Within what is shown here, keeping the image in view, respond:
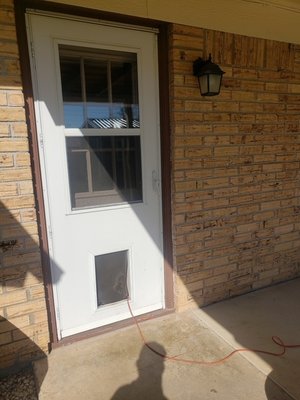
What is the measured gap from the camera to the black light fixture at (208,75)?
7.26ft

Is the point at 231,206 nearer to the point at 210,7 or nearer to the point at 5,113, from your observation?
the point at 210,7

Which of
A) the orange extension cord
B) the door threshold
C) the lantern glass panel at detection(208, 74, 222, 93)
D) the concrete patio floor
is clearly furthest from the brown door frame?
the orange extension cord

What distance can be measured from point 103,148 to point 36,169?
1.66 ft

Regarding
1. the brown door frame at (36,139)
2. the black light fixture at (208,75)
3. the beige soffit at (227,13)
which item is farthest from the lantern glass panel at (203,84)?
the beige soffit at (227,13)

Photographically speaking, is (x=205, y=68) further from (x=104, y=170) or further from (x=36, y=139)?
(x=36, y=139)

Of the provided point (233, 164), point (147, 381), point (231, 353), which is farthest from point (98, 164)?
point (231, 353)

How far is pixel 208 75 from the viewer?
2229mm

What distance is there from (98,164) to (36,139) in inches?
18.2

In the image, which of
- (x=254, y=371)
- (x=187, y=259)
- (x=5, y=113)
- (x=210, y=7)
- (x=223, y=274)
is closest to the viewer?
(x=5, y=113)

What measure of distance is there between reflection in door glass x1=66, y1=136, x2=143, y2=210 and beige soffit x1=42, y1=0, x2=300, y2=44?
869 millimetres

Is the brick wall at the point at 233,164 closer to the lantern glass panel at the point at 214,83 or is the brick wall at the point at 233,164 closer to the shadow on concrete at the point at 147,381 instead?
the lantern glass panel at the point at 214,83

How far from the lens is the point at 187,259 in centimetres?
256

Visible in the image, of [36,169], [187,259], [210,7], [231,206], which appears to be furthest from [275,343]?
[210,7]

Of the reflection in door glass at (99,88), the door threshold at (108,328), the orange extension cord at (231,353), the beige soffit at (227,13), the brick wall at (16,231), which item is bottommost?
the orange extension cord at (231,353)
